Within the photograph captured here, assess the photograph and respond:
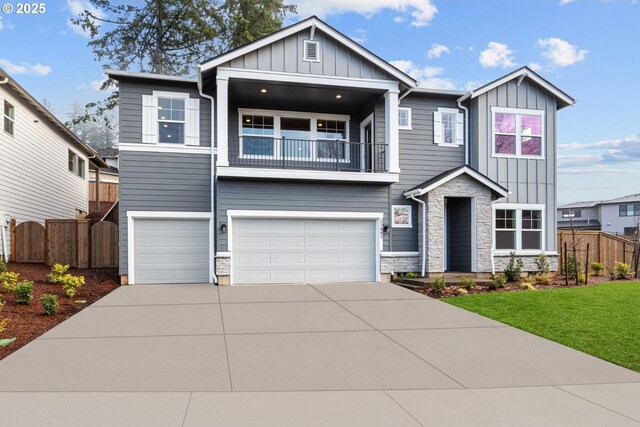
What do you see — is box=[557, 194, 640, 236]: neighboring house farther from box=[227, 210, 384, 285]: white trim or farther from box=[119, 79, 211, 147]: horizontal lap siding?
box=[119, 79, 211, 147]: horizontal lap siding

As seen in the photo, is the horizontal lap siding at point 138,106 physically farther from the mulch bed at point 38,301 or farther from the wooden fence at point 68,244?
the mulch bed at point 38,301

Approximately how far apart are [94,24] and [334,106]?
15.9 metres

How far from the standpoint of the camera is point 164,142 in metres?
13.3

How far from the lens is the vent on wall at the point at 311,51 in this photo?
13250 millimetres

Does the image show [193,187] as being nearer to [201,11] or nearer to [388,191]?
[388,191]

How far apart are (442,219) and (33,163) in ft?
50.6

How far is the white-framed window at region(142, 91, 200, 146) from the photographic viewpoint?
13.2 m

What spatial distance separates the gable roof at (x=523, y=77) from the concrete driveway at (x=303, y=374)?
27.9 feet

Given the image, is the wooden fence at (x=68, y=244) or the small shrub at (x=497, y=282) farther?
the wooden fence at (x=68, y=244)

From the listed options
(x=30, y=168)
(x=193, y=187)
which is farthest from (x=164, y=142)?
(x=30, y=168)

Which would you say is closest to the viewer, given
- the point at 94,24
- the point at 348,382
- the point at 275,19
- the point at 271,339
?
the point at 348,382

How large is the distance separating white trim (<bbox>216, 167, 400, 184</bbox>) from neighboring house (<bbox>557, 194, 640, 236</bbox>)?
107 ft

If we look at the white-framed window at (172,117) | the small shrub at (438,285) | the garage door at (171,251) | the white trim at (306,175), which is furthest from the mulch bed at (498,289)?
the white-framed window at (172,117)

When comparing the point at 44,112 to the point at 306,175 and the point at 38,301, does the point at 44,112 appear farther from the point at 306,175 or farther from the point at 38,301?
the point at 306,175
